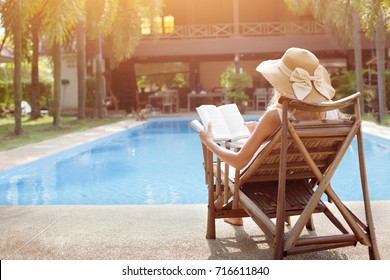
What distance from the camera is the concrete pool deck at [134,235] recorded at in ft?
8.78

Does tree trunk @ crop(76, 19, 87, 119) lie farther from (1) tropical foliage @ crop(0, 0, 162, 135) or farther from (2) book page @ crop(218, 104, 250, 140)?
(2) book page @ crop(218, 104, 250, 140)

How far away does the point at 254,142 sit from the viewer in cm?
241

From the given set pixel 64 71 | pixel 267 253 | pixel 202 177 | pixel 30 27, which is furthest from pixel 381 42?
pixel 64 71

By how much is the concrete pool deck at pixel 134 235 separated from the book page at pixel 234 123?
0.54m

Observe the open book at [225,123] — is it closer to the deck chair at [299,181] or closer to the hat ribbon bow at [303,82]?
the deck chair at [299,181]

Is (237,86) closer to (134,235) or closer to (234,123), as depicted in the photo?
(234,123)

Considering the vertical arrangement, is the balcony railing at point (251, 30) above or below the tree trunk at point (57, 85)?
above

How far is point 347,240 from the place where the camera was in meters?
2.40

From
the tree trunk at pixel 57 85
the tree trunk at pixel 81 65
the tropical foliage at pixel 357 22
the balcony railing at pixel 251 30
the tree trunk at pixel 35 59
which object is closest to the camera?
the tropical foliage at pixel 357 22

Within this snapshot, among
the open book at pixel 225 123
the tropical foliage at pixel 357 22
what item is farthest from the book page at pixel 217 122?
the tropical foliage at pixel 357 22

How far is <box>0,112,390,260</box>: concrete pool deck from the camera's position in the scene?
268 centimetres

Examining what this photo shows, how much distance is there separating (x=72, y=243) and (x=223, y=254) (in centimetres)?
84

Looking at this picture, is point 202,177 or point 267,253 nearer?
point 267,253
